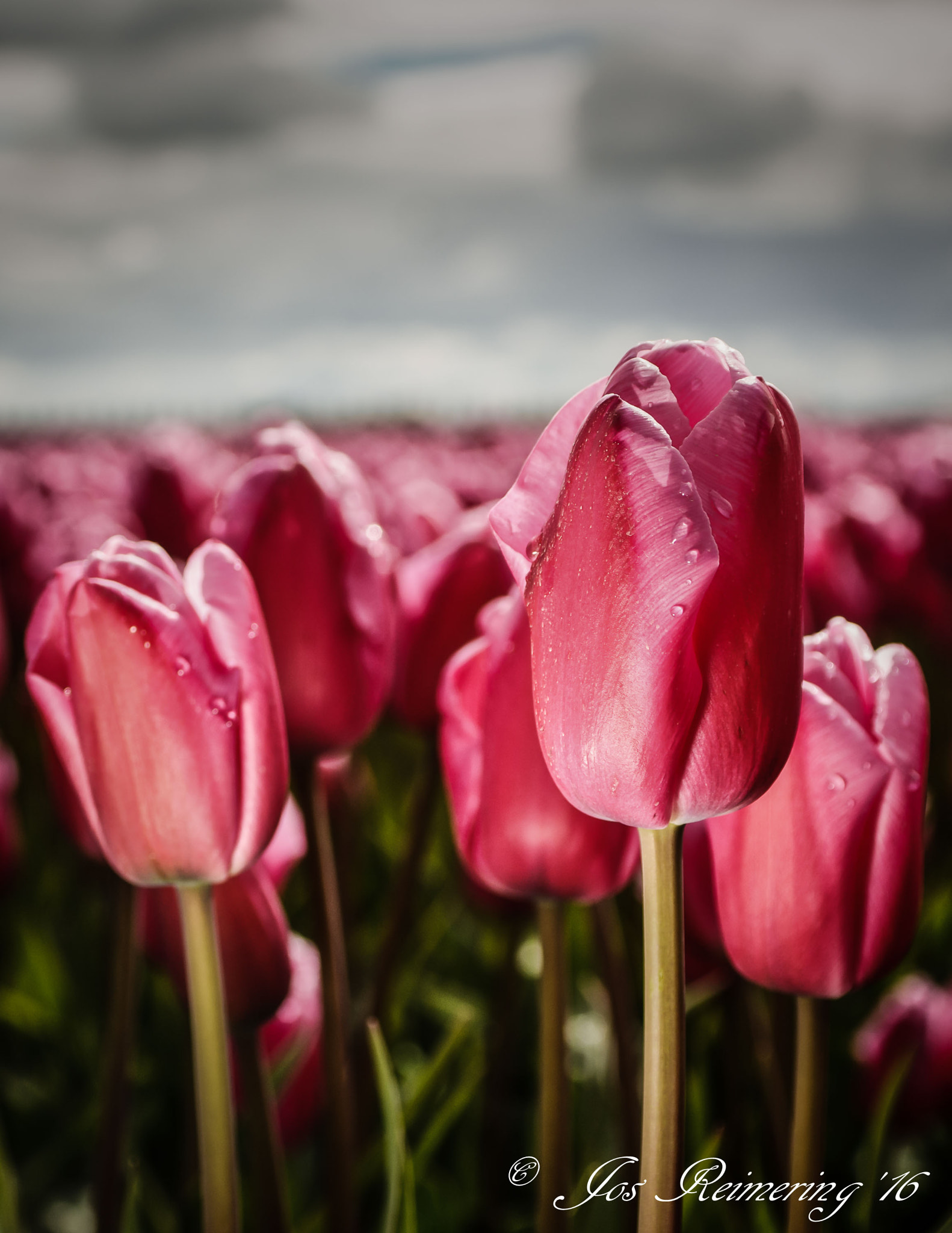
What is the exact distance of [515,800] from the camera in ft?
2.14

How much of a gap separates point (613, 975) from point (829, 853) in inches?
19.0

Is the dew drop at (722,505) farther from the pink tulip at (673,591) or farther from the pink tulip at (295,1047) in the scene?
the pink tulip at (295,1047)

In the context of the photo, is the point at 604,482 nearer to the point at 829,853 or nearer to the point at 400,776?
the point at 829,853

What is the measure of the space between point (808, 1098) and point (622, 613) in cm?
33

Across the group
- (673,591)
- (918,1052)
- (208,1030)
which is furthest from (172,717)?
(918,1052)

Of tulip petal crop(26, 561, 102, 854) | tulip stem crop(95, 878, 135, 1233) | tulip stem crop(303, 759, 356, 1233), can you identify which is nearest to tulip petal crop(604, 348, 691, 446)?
tulip petal crop(26, 561, 102, 854)

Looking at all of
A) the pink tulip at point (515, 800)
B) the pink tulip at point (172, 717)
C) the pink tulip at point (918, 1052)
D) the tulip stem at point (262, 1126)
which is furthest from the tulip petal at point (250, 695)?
the pink tulip at point (918, 1052)

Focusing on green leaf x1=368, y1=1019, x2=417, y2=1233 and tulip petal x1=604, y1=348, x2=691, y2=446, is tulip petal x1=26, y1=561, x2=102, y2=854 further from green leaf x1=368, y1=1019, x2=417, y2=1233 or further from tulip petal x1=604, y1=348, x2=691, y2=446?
tulip petal x1=604, y1=348, x2=691, y2=446

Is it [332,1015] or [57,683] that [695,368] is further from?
[332,1015]

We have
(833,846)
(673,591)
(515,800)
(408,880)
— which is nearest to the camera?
(673,591)

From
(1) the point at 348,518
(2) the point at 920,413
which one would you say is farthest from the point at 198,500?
(2) the point at 920,413

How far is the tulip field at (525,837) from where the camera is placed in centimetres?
46

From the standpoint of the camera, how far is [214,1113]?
0.58m

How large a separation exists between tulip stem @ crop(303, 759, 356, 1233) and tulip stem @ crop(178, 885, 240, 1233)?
200 millimetres
